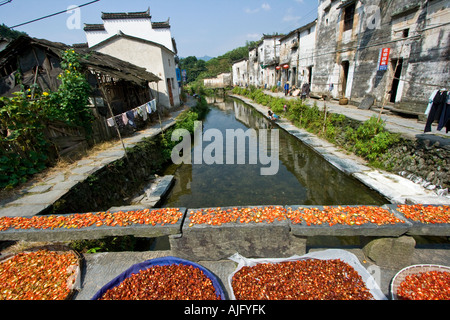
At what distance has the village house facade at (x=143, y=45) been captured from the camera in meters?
16.4

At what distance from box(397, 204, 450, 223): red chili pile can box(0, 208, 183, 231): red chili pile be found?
131 inches

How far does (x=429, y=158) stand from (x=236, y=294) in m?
7.71

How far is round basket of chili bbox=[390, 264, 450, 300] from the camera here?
230 cm

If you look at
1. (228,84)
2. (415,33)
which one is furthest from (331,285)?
(228,84)

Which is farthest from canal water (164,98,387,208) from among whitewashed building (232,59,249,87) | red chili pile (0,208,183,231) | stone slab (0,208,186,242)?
whitewashed building (232,59,249,87)

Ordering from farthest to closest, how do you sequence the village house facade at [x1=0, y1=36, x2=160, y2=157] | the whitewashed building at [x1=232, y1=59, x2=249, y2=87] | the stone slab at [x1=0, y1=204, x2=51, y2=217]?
the whitewashed building at [x1=232, y1=59, x2=249, y2=87] → the village house facade at [x1=0, y1=36, x2=160, y2=157] → the stone slab at [x1=0, y1=204, x2=51, y2=217]

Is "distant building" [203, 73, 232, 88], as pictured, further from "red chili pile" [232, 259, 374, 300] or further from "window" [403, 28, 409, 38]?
"red chili pile" [232, 259, 374, 300]

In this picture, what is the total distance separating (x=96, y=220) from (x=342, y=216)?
143 inches

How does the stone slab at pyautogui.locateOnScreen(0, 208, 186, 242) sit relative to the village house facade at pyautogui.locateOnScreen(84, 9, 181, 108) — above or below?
below

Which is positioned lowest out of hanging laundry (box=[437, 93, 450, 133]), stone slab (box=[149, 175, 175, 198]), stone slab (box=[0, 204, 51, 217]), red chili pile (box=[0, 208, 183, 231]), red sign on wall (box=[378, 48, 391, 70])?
stone slab (box=[149, 175, 175, 198])

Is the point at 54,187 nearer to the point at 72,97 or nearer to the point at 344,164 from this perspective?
the point at 72,97
